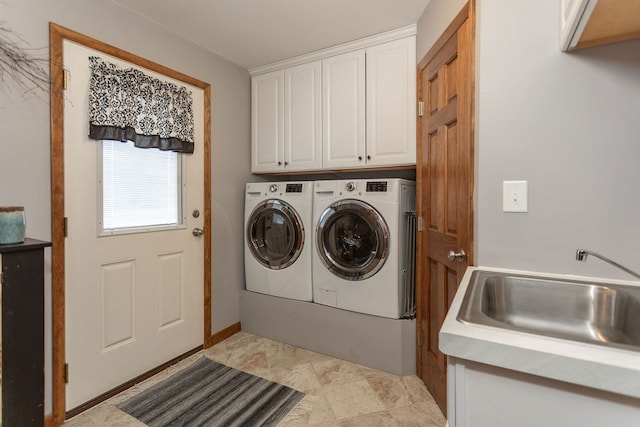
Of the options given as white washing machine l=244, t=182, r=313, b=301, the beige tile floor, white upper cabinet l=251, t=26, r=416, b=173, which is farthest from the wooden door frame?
white upper cabinet l=251, t=26, r=416, b=173

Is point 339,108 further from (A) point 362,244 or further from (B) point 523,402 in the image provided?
(B) point 523,402

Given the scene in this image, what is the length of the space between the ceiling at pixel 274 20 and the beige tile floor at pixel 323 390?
2368 mm

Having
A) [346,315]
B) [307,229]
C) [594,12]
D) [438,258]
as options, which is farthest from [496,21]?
[346,315]

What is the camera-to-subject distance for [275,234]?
254 cm

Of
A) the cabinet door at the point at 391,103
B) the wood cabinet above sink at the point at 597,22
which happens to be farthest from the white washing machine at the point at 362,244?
the wood cabinet above sink at the point at 597,22

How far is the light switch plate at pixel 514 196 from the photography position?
119 cm

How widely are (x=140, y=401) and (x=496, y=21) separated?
8.66 ft

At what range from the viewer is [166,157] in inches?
83.5

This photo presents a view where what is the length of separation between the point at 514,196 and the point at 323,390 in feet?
5.05

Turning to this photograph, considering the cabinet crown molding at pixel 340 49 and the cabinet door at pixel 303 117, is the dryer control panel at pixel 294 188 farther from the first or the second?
the cabinet crown molding at pixel 340 49

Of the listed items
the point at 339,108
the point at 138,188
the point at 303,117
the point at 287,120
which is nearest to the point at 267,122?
the point at 287,120

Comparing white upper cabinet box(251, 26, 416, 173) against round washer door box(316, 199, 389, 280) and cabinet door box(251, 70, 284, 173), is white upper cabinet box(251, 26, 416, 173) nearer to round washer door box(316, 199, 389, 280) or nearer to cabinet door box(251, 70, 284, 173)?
cabinet door box(251, 70, 284, 173)

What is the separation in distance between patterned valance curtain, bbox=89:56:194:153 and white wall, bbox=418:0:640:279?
1.87 meters

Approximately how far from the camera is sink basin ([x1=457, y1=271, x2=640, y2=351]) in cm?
88
